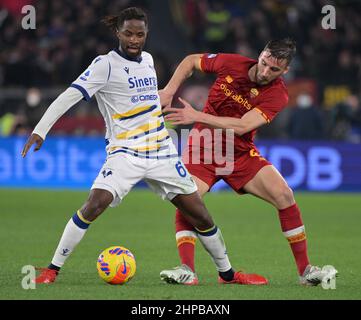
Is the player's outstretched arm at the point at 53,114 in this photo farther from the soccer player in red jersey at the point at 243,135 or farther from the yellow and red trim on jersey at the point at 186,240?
the yellow and red trim on jersey at the point at 186,240

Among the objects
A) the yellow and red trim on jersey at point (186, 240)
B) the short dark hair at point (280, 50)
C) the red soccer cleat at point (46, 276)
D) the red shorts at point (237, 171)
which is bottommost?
the red soccer cleat at point (46, 276)

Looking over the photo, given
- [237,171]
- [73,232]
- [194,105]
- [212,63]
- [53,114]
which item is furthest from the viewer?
[194,105]

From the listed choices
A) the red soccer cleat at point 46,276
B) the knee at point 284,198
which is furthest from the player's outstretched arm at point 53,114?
the knee at point 284,198

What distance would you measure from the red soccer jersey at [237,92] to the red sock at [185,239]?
763 millimetres

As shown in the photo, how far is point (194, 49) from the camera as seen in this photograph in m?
23.1

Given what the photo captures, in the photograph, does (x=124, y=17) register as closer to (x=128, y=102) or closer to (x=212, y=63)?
(x=128, y=102)

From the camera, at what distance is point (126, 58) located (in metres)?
7.93

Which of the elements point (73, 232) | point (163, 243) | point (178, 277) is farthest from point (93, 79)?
point (163, 243)

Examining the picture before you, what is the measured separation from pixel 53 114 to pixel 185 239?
170 centimetres

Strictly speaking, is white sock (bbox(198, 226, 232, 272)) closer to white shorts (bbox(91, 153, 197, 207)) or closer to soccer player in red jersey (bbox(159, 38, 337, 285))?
soccer player in red jersey (bbox(159, 38, 337, 285))

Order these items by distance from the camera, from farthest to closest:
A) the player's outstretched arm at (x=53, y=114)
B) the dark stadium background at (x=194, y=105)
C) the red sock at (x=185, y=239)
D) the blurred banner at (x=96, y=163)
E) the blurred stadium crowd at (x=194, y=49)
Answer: the blurred stadium crowd at (x=194, y=49) < the blurred banner at (x=96, y=163) < the dark stadium background at (x=194, y=105) < the red sock at (x=185, y=239) < the player's outstretched arm at (x=53, y=114)

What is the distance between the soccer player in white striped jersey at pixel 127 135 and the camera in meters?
7.78

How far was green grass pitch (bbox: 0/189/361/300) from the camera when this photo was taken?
7648 mm
